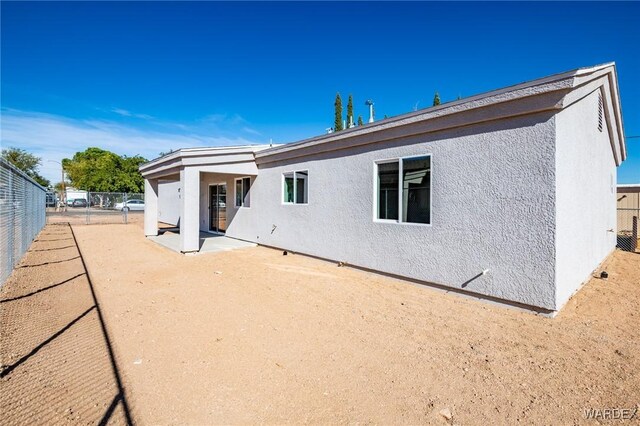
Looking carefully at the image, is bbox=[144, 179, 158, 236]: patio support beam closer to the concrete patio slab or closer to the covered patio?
the covered patio

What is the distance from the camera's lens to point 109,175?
41812 millimetres

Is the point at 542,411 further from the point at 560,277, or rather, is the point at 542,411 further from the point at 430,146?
the point at 430,146

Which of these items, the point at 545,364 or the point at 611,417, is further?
the point at 545,364

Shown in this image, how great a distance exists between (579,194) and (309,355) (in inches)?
218

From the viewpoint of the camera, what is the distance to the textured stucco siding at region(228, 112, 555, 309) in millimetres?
4555

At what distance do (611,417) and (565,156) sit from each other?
370cm

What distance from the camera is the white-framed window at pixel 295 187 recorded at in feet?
30.1

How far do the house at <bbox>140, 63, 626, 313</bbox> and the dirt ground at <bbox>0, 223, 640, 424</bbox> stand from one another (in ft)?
2.11

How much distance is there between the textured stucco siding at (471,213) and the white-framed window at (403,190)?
5.5 inches

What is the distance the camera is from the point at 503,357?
347 cm

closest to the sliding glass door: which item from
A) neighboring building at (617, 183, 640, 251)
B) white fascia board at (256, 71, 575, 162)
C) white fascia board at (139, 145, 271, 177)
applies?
white fascia board at (139, 145, 271, 177)

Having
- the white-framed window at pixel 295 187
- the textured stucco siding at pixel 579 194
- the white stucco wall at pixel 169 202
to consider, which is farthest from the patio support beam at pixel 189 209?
the white stucco wall at pixel 169 202

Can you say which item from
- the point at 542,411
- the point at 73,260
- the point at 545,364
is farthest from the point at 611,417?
the point at 73,260

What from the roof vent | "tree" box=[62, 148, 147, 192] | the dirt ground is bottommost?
the dirt ground
